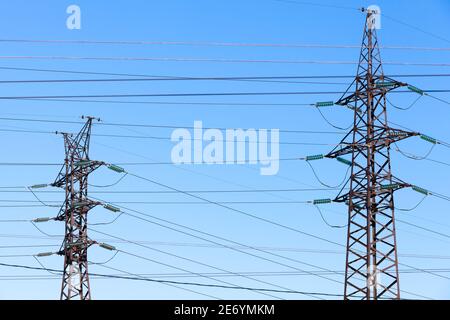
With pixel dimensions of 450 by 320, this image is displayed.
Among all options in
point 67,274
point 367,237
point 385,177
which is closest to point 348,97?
point 385,177

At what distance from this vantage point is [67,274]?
48.3 metres

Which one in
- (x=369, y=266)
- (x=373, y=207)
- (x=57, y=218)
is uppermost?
(x=57, y=218)

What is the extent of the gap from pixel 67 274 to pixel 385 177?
19851mm

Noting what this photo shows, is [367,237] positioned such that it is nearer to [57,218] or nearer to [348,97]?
[348,97]
